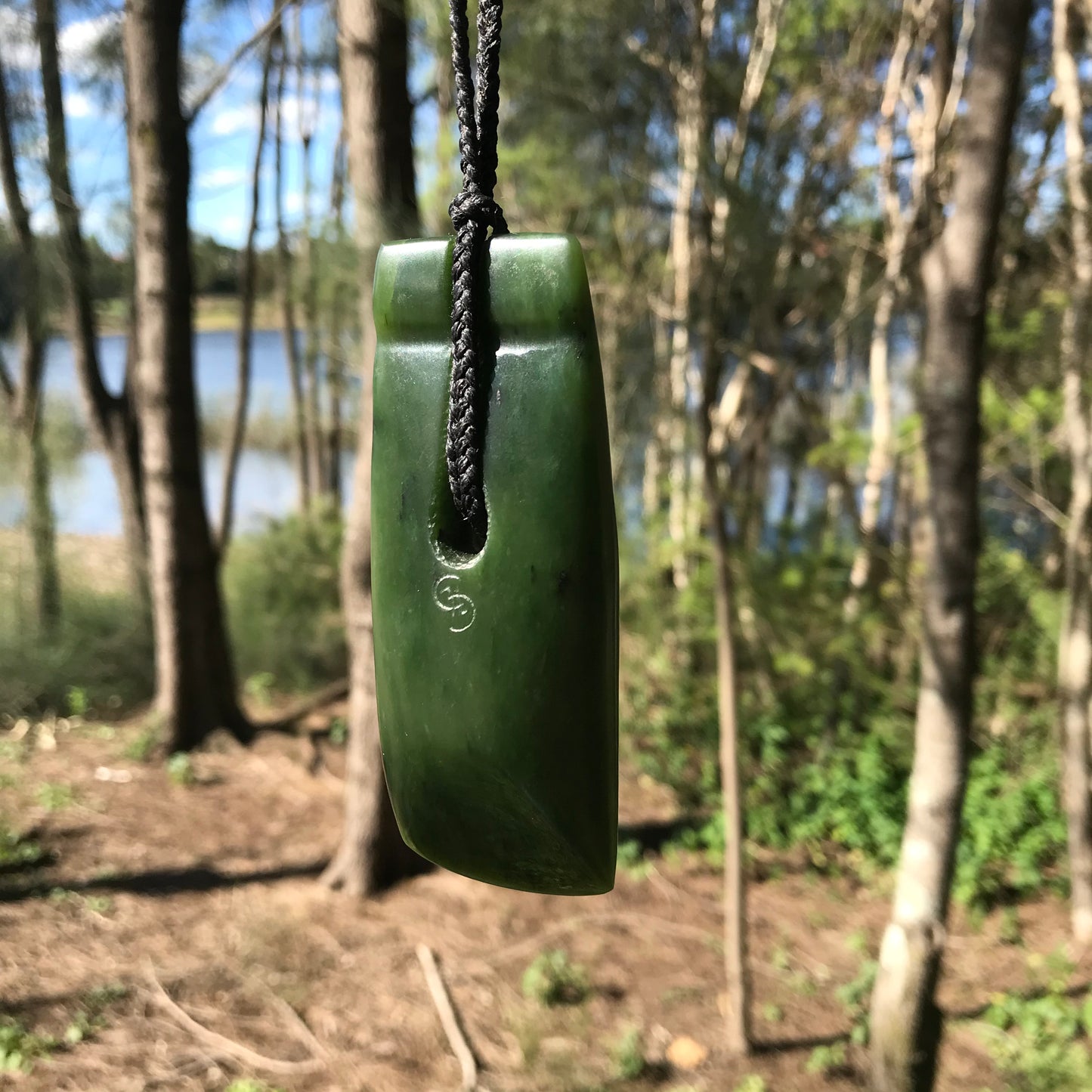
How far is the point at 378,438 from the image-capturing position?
84 centimetres

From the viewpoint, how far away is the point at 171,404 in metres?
5.56

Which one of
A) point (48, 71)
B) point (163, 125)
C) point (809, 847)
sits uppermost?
point (48, 71)

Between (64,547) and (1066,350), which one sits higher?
(1066,350)

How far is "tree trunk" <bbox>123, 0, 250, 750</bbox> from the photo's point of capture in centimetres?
525

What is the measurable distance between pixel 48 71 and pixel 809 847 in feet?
26.8

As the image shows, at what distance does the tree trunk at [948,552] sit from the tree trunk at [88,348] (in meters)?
6.21

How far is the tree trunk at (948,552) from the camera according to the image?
101 inches

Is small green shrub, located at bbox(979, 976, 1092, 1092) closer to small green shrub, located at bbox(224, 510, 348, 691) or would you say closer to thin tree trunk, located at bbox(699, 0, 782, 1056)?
thin tree trunk, located at bbox(699, 0, 782, 1056)

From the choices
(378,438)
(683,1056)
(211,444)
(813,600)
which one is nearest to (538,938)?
(683,1056)

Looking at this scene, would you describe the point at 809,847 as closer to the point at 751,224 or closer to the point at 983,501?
the point at 983,501

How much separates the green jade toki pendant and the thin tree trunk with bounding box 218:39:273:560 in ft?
26.2

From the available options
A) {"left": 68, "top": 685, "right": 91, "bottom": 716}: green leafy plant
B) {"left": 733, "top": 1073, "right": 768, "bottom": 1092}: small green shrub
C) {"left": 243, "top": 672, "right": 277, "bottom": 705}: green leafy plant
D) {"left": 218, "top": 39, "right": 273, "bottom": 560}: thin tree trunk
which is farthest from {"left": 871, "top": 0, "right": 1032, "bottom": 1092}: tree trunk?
{"left": 218, "top": 39, "right": 273, "bottom": 560}: thin tree trunk

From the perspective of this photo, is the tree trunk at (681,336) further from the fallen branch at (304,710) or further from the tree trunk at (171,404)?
the tree trunk at (171,404)

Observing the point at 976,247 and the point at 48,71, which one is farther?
the point at 48,71
